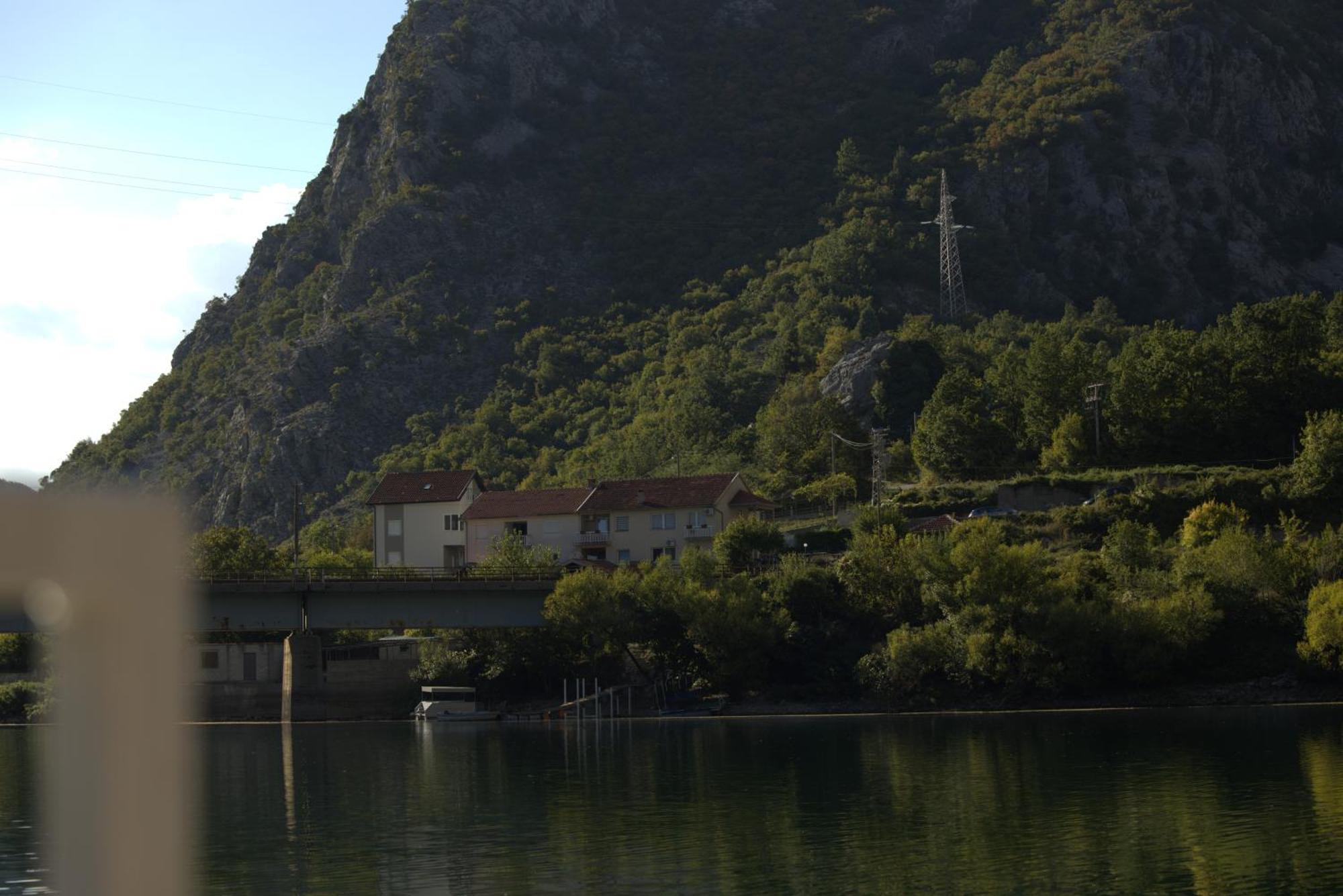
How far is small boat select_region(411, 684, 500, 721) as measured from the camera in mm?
89125

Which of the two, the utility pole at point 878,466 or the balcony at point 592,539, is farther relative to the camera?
the balcony at point 592,539

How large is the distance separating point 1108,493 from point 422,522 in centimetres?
4961

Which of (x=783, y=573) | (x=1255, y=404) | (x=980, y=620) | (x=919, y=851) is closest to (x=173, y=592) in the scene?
(x=919, y=851)

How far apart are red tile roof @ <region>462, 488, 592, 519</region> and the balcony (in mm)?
1780

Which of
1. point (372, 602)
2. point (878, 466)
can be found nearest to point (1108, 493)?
point (878, 466)

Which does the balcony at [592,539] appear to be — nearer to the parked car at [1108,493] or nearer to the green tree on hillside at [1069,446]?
the green tree on hillside at [1069,446]

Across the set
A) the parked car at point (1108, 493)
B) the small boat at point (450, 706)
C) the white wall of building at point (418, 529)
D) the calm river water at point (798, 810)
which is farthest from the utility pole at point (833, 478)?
the calm river water at point (798, 810)

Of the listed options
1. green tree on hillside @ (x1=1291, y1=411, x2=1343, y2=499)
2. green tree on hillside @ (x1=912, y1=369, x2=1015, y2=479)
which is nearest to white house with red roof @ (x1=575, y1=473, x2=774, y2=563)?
green tree on hillside @ (x1=912, y1=369, x2=1015, y2=479)

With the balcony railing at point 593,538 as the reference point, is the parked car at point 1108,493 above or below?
above

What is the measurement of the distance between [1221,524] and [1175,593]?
14.9 meters

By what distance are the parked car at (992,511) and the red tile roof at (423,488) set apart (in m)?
38.4

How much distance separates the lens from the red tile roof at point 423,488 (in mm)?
121750

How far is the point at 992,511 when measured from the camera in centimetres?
10550

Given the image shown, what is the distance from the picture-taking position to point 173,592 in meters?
3.42
